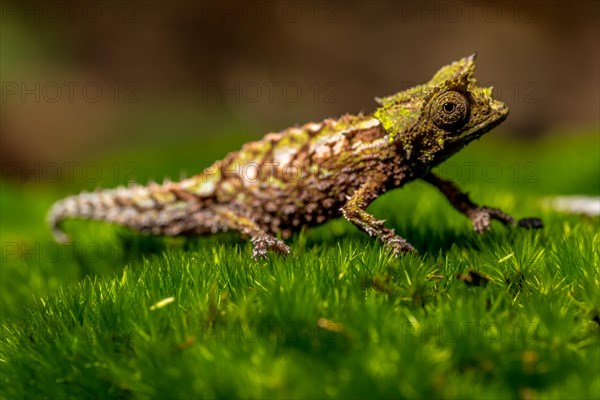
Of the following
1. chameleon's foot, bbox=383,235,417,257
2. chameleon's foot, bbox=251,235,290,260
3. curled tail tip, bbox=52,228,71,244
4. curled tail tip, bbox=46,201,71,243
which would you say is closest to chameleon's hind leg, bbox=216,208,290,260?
chameleon's foot, bbox=251,235,290,260

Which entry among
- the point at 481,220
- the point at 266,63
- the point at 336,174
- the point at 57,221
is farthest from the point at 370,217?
the point at 266,63

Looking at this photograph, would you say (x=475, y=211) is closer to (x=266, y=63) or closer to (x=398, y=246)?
(x=398, y=246)

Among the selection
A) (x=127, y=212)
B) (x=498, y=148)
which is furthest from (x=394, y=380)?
(x=498, y=148)

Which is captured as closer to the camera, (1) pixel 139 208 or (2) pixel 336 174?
(2) pixel 336 174

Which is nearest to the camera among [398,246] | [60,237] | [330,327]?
[330,327]

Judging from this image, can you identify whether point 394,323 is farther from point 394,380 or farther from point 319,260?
point 319,260

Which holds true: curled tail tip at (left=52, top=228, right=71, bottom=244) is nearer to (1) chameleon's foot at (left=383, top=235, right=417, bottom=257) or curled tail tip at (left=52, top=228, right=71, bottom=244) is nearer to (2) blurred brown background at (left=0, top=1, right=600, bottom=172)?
(1) chameleon's foot at (left=383, top=235, right=417, bottom=257)
